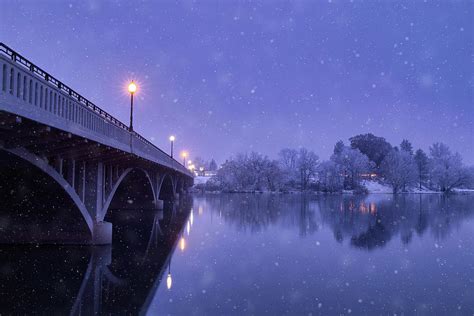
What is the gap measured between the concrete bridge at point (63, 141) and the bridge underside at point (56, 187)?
0.03m

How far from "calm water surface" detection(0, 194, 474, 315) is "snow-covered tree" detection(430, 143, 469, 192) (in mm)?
80080

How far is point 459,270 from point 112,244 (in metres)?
13.6

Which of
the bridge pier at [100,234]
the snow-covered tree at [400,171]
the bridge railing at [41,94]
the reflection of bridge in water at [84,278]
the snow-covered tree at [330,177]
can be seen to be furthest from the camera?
the snow-covered tree at [400,171]

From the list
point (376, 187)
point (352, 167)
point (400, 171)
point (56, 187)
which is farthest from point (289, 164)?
point (56, 187)

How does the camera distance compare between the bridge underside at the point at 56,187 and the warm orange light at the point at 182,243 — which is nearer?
the bridge underside at the point at 56,187

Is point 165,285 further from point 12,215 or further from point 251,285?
point 12,215

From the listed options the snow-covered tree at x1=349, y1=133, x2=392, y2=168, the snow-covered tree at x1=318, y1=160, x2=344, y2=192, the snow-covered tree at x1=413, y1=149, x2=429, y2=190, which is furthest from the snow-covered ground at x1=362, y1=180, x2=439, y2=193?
the snow-covered tree at x1=318, y1=160, x2=344, y2=192

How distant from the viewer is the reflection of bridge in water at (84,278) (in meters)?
9.00

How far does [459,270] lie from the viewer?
42.7 ft

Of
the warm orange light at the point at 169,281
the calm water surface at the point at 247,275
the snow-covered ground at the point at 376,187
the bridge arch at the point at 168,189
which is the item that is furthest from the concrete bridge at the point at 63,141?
the snow-covered ground at the point at 376,187

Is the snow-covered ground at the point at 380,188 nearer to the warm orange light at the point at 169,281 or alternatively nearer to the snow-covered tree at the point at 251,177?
the snow-covered tree at the point at 251,177

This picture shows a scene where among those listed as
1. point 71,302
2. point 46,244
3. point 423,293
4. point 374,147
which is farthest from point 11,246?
point 374,147

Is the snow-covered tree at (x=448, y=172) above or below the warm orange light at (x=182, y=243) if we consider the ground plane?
above

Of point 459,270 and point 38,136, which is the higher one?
point 38,136
